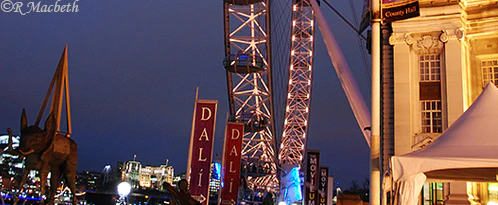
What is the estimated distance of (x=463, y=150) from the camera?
40.9 ft

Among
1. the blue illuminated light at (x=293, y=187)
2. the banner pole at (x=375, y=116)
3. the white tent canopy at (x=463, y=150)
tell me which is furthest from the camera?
the blue illuminated light at (x=293, y=187)

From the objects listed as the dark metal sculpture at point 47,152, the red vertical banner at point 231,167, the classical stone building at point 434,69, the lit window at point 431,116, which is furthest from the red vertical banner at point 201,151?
the lit window at point 431,116

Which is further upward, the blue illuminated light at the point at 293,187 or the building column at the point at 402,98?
the building column at the point at 402,98

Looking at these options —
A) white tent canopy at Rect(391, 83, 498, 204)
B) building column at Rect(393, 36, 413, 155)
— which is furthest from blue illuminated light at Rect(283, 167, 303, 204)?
white tent canopy at Rect(391, 83, 498, 204)

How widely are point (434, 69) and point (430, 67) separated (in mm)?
216

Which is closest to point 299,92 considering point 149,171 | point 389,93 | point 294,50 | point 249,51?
point 294,50

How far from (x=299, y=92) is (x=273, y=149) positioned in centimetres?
886

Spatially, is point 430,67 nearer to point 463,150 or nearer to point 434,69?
point 434,69

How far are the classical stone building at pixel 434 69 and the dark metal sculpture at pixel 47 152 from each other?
609 inches

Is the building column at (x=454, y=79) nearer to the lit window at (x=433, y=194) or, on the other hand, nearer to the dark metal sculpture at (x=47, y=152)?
the lit window at (x=433, y=194)

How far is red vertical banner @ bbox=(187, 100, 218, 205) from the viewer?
1899 cm

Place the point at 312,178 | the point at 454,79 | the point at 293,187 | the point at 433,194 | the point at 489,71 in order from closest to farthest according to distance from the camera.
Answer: the point at 433,194 < the point at 454,79 < the point at 489,71 < the point at 312,178 < the point at 293,187

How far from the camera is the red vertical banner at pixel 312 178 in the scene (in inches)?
1225

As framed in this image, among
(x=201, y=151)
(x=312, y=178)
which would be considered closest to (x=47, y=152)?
(x=201, y=151)
